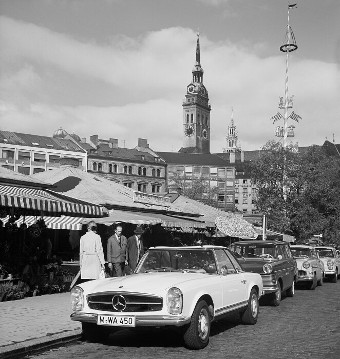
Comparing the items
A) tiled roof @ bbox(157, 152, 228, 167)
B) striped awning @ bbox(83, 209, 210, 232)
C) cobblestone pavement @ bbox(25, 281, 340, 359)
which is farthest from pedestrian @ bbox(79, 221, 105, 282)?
tiled roof @ bbox(157, 152, 228, 167)

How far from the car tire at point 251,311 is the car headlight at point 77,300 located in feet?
11.3

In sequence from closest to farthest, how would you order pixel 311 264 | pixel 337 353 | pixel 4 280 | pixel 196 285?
pixel 337 353, pixel 196 285, pixel 4 280, pixel 311 264

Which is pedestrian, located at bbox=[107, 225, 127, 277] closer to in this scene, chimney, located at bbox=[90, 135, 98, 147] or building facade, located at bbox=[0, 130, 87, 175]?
building facade, located at bbox=[0, 130, 87, 175]

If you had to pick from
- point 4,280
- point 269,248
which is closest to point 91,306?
point 4,280

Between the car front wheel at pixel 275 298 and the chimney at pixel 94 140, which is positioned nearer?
the car front wheel at pixel 275 298

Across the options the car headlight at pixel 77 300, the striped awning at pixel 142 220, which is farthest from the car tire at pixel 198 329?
the striped awning at pixel 142 220

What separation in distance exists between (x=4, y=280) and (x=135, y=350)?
17.8ft

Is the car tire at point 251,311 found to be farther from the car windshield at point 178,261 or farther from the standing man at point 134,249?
the standing man at point 134,249

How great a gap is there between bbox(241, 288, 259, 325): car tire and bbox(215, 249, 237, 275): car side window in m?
0.83

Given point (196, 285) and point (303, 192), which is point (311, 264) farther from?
point (303, 192)

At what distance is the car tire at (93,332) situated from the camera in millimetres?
8742

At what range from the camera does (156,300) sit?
8062 millimetres

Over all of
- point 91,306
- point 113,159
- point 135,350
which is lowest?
point 135,350

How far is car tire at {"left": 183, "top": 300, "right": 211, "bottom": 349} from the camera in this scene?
8125 mm
